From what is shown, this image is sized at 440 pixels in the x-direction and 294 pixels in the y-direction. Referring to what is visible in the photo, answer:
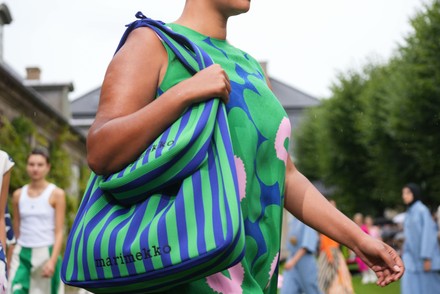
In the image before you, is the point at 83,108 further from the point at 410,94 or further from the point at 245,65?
the point at 245,65

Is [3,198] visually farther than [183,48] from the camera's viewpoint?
Yes

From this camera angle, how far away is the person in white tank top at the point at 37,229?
7.47m

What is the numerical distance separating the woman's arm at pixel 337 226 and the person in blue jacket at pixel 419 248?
907 cm

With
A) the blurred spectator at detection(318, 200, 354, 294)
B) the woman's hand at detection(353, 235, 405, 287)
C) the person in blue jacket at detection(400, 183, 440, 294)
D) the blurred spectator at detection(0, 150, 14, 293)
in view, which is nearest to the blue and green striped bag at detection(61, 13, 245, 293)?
the woman's hand at detection(353, 235, 405, 287)

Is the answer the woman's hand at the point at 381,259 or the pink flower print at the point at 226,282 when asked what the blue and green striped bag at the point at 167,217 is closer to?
the pink flower print at the point at 226,282

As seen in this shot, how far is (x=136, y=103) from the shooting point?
2.18m

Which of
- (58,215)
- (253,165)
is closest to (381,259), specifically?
(253,165)

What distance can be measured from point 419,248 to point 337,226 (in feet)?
30.8

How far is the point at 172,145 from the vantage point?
6.49 ft

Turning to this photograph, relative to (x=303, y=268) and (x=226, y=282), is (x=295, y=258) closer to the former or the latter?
(x=303, y=268)

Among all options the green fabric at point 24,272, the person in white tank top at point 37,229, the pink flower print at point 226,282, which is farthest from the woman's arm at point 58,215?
the pink flower print at point 226,282

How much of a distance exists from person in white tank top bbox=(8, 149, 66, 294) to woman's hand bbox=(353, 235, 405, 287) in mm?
5176

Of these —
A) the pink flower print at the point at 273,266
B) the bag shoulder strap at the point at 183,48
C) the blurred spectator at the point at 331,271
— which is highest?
the bag shoulder strap at the point at 183,48

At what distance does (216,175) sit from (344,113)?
47022mm
